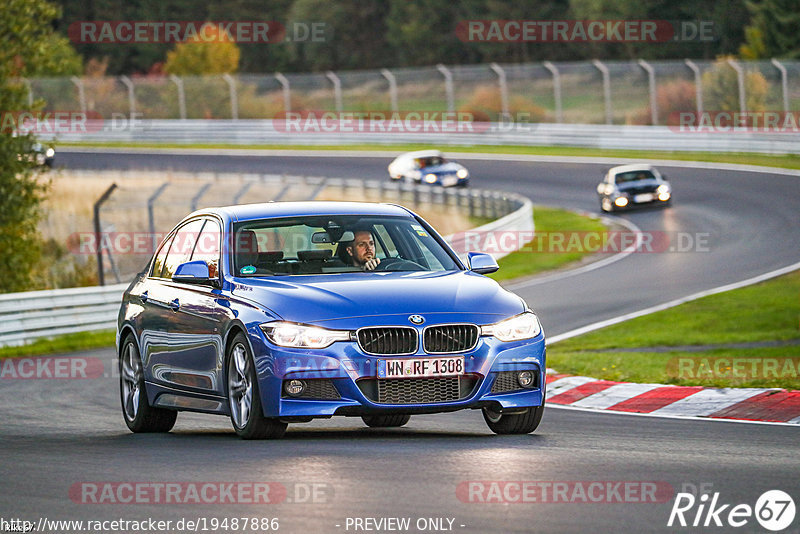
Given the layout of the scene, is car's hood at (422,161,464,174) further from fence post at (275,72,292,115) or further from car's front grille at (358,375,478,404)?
car's front grille at (358,375,478,404)

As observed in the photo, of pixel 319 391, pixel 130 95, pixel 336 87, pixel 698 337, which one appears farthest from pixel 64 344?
pixel 130 95

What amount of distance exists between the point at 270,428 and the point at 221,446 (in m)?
0.32

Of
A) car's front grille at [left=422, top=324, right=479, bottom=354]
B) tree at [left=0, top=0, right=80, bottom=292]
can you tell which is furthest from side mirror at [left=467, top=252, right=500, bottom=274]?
tree at [left=0, top=0, right=80, bottom=292]

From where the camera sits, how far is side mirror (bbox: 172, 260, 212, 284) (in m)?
9.53

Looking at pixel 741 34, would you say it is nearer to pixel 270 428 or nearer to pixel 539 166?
pixel 539 166

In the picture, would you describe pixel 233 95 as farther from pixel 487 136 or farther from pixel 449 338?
pixel 449 338

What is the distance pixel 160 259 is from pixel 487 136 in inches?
1793

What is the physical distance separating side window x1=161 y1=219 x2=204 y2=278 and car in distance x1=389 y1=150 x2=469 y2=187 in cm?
3524

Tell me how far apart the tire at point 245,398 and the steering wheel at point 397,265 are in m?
1.18

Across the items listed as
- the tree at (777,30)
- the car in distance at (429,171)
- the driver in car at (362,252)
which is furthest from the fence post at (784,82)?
the driver in car at (362,252)

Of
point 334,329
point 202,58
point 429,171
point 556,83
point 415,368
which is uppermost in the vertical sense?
point 334,329

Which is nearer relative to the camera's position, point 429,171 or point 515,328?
point 515,328

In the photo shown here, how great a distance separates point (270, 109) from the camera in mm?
63500

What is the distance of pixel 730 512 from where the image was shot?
6.21m
